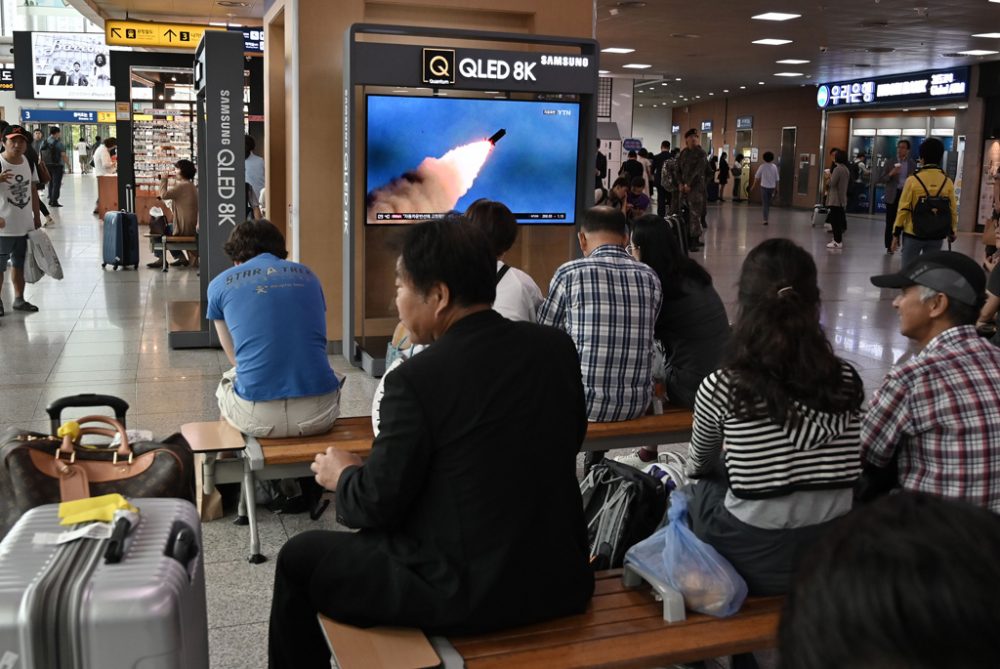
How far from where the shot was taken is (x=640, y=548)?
2.77 m

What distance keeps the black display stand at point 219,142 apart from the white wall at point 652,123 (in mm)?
39644

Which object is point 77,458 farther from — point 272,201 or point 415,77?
point 272,201

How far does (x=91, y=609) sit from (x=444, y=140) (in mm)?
5947

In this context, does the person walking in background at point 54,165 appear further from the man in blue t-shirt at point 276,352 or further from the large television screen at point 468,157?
the man in blue t-shirt at point 276,352

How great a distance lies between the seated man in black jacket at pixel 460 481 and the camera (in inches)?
87.7

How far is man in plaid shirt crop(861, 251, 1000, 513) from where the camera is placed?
2.76 m

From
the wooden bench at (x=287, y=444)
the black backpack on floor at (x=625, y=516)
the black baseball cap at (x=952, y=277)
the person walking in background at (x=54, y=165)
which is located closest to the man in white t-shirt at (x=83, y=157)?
the person walking in background at (x=54, y=165)

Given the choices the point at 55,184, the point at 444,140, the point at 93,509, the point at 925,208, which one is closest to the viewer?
the point at 93,509

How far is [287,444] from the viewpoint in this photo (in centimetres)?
408

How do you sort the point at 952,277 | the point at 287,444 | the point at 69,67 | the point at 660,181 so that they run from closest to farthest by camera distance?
the point at 952,277 → the point at 287,444 → the point at 660,181 → the point at 69,67

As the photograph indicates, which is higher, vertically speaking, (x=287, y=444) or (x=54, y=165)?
(x=54, y=165)

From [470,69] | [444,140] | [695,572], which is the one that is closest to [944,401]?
[695,572]

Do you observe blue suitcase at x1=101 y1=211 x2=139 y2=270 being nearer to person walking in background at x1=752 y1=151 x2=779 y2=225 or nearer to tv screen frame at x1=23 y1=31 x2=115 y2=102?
person walking in background at x1=752 y1=151 x2=779 y2=225

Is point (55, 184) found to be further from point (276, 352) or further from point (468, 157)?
point (276, 352)
